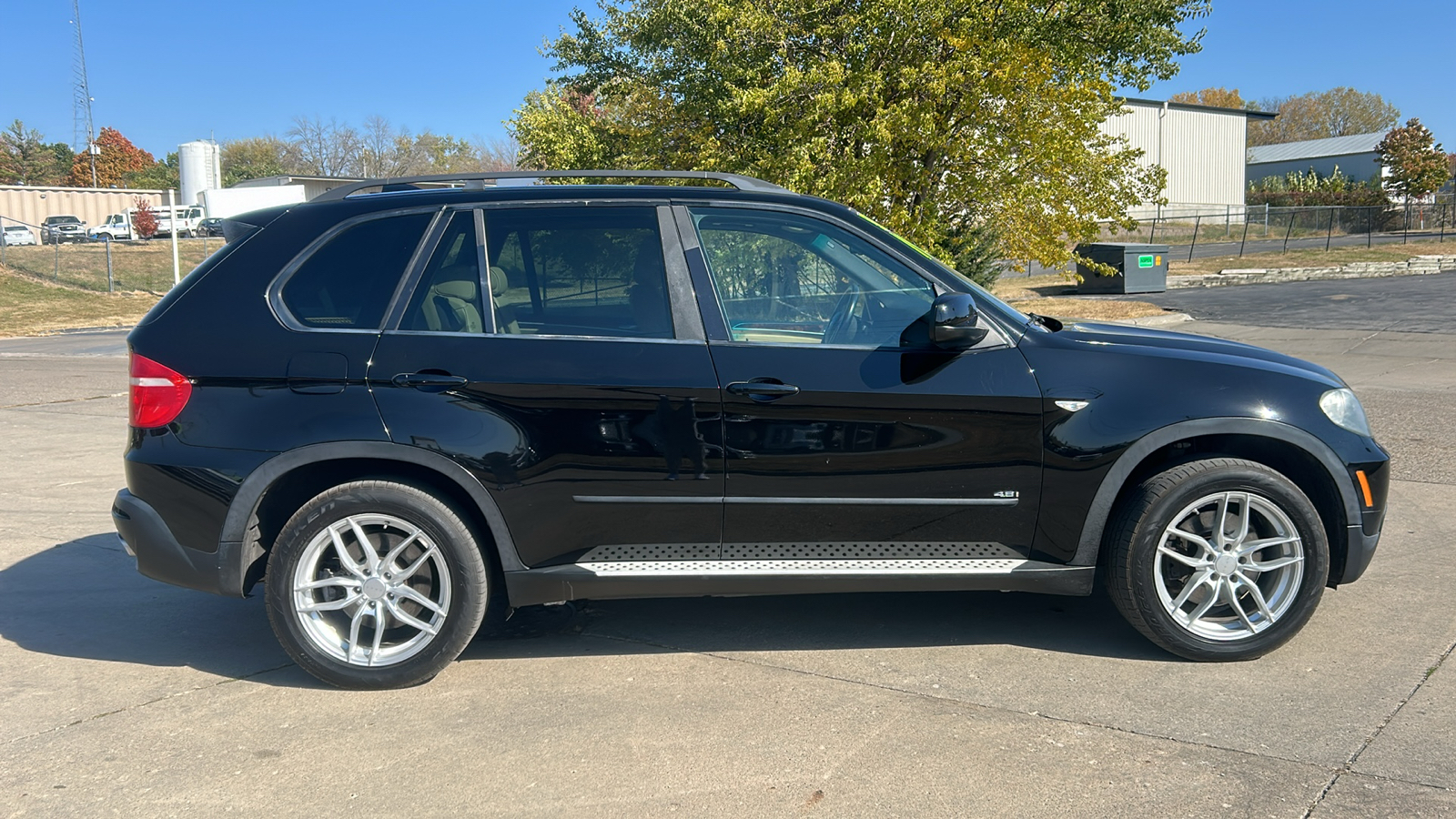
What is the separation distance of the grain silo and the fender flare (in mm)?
59306

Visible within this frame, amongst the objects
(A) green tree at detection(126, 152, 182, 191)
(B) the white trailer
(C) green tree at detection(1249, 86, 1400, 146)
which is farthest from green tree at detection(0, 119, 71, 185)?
(C) green tree at detection(1249, 86, 1400, 146)

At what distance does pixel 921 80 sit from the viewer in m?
16.2

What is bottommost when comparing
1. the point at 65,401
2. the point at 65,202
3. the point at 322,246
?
the point at 65,401

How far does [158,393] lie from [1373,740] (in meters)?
4.37

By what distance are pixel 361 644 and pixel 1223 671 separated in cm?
329

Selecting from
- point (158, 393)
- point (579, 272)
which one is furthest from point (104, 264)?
point (579, 272)

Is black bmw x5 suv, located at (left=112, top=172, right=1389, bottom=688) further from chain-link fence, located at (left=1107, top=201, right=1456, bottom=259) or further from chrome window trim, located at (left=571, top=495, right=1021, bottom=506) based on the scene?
chain-link fence, located at (left=1107, top=201, right=1456, bottom=259)

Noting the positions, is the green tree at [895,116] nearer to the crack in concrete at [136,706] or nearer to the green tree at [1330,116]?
the crack in concrete at [136,706]

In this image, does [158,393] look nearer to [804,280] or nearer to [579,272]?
[579,272]

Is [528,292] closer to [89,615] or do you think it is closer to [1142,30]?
[89,615]

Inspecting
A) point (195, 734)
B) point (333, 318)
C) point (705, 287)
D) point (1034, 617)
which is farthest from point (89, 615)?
point (1034, 617)

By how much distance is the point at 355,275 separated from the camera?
13.8ft

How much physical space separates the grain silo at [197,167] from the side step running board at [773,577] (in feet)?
192

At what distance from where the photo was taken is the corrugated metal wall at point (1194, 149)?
61.9m
